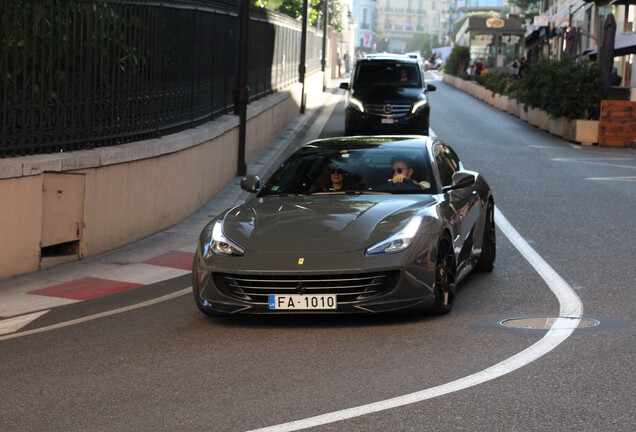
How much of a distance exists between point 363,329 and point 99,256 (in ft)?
15.3

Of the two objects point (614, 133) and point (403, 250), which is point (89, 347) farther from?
point (614, 133)

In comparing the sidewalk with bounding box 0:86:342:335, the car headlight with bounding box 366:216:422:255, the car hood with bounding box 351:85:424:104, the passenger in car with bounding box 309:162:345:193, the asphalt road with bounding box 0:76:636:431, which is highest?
the car hood with bounding box 351:85:424:104

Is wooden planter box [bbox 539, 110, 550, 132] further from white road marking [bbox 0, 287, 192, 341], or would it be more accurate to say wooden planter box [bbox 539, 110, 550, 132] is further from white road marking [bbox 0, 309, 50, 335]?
white road marking [bbox 0, 309, 50, 335]

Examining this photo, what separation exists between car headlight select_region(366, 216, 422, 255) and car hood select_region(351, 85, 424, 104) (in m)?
18.2

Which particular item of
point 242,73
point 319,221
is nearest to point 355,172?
point 319,221

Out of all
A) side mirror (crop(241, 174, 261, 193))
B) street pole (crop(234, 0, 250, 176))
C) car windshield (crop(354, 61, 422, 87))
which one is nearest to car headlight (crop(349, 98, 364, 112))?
car windshield (crop(354, 61, 422, 87))

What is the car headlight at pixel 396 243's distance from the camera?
8094 mm

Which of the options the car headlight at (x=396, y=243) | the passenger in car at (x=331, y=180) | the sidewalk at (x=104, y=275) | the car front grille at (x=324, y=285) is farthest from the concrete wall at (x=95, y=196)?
the car headlight at (x=396, y=243)

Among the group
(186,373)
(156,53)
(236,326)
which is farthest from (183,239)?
(186,373)

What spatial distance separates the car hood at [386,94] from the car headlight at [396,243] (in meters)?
18.2

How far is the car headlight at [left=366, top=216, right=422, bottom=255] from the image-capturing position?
8094mm

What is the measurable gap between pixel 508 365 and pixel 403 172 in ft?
10.0

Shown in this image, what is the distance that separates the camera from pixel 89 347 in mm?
7777

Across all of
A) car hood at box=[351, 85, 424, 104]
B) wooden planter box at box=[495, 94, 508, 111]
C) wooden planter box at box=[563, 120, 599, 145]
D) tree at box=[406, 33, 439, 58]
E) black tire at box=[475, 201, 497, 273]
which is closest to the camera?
black tire at box=[475, 201, 497, 273]
